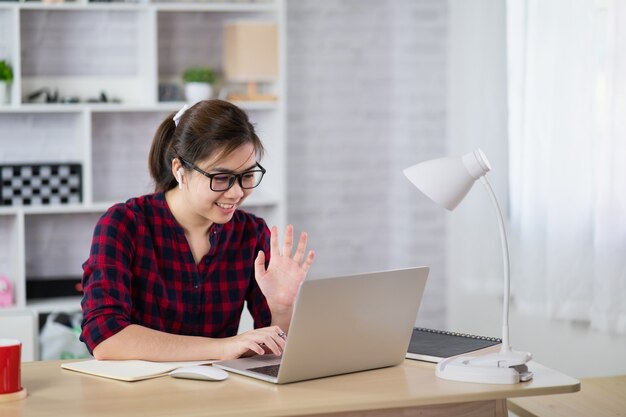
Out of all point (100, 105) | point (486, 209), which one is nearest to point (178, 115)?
point (100, 105)

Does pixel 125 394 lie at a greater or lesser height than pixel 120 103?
lesser

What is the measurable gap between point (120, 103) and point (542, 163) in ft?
6.13

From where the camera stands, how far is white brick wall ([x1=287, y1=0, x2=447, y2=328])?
15.0 feet

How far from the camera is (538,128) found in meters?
3.48

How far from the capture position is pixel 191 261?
8.16ft

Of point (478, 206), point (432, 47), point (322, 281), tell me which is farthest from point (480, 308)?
point (322, 281)

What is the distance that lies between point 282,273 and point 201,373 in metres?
0.43

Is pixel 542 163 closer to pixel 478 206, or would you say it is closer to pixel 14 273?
pixel 478 206

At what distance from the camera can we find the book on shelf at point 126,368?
81.0 inches

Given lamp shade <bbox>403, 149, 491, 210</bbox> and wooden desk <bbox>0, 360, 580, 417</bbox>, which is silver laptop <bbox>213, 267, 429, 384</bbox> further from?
lamp shade <bbox>403, 149, 491, 210</bbox>

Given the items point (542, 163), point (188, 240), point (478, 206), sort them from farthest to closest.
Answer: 1. point (478, 206)
2. point (542, 163)
3. point (188, 240)

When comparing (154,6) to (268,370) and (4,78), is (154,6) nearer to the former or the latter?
(4,78)

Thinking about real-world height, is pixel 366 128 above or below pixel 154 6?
below

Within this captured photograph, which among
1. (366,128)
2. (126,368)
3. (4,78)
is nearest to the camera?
(126,368)
